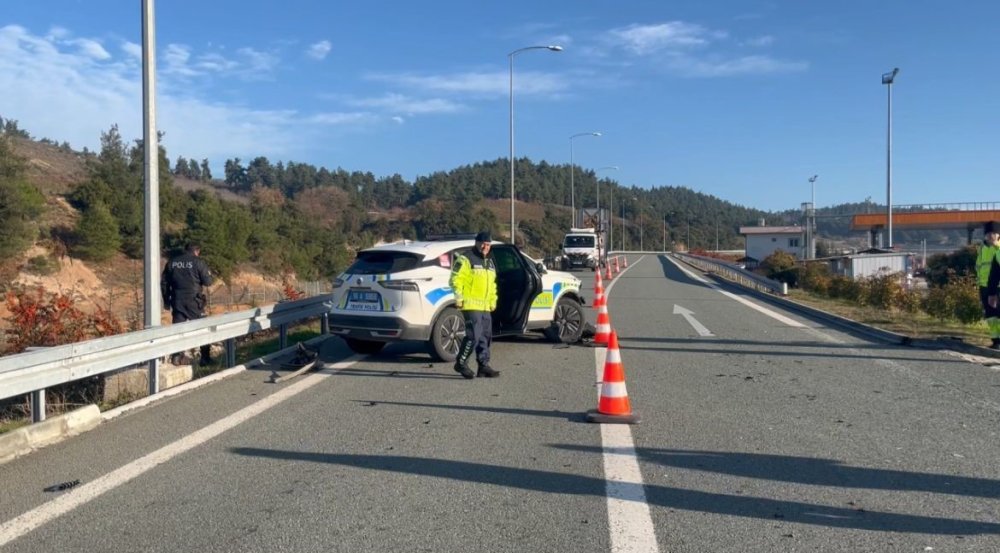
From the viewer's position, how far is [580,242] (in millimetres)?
43062

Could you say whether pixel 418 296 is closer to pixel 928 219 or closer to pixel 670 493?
pixel 670 493

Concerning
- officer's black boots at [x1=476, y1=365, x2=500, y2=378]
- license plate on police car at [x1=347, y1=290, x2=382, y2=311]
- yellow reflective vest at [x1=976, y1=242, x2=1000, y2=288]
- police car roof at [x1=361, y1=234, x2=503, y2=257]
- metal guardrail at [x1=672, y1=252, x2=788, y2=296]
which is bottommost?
officer's black boots at [x1=476, y1=365, x2=500, y2=378]

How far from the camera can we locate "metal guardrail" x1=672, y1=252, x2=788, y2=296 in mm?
25156

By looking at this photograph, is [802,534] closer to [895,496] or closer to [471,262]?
[895,496]

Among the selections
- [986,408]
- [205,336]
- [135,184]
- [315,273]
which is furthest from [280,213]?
[986,408]

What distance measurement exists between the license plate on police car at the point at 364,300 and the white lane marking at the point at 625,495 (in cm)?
396

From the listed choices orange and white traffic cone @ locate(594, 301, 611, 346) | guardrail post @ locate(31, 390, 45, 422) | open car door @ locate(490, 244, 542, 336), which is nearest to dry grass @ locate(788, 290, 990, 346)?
orange and white traffic cone @ locate(594, 301, 611, 346)

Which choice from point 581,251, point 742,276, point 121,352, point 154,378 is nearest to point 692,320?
point 154,378

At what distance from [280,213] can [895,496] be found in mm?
57826

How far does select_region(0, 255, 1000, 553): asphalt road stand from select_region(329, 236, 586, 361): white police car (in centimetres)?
70

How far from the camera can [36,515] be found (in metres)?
4.80

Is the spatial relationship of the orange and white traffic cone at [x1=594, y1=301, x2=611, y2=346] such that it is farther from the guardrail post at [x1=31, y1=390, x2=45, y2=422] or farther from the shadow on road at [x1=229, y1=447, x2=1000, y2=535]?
the guardrail post at [x1=31, y1=390, x2=45, y2=422]

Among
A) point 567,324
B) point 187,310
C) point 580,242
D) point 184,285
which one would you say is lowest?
point 567,324

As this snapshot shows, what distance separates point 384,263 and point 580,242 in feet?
110
